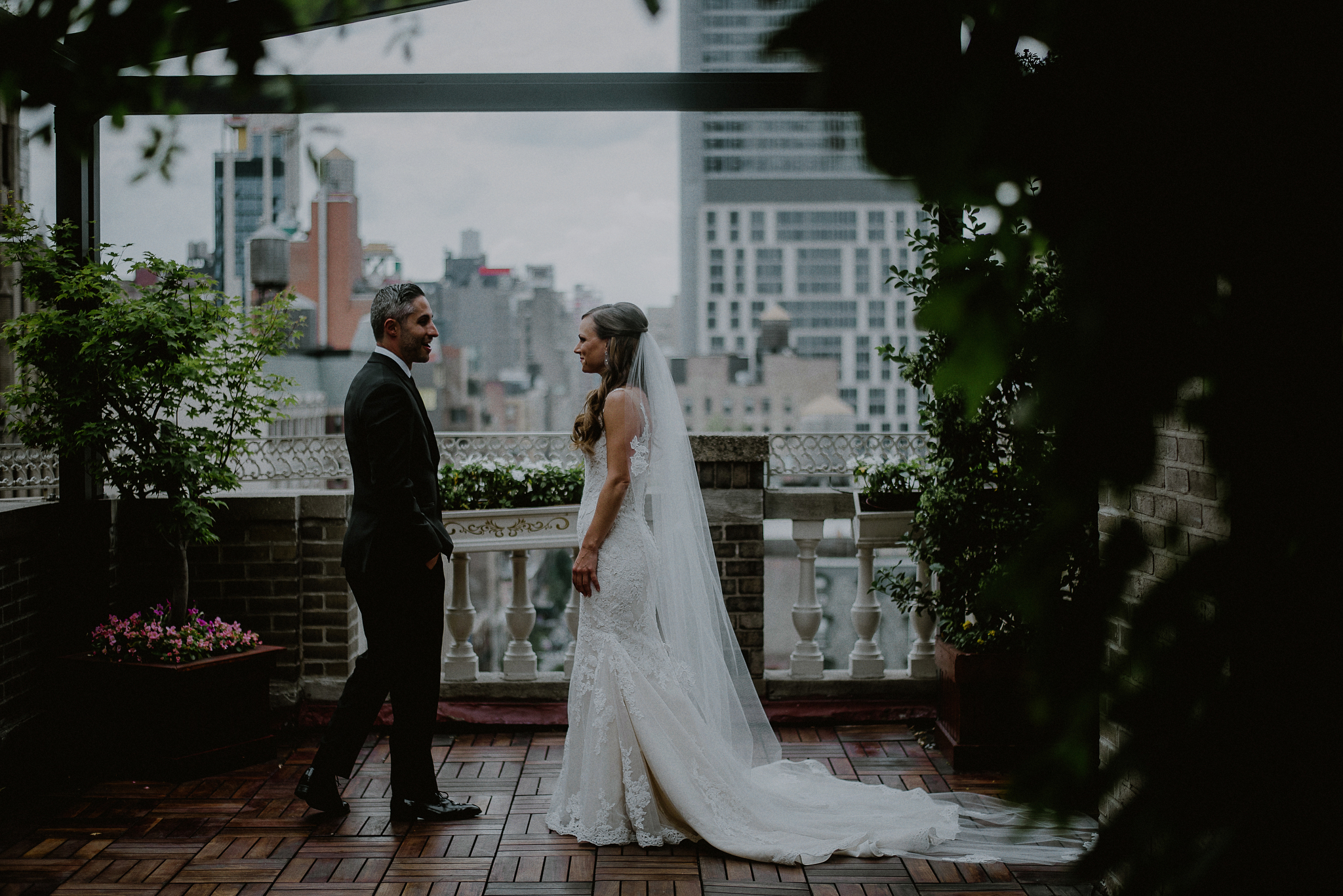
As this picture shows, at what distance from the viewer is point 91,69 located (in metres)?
1.03

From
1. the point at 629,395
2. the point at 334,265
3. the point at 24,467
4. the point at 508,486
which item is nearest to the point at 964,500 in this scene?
the point at 629,395

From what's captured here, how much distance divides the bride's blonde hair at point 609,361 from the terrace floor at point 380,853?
1234mm

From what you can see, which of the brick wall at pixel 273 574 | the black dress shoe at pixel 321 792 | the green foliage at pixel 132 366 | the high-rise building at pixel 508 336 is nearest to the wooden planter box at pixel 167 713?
the brick wall at pixel 273 574

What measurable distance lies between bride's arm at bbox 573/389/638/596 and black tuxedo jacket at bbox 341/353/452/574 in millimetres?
455

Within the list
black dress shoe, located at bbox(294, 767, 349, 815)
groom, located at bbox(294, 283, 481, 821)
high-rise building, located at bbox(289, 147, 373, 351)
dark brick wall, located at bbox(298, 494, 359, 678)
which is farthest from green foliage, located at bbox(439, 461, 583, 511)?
high-rise building, located at bbox(289, 147, 373, 351)

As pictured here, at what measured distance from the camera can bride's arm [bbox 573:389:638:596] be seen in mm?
3279

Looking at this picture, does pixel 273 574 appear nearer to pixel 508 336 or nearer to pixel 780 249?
pixel 508 336

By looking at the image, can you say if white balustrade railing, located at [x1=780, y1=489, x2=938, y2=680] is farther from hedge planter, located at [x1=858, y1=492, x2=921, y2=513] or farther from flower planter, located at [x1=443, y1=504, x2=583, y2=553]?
flower planter, located at [x1=443, y1=504, x2=583, y2=553]

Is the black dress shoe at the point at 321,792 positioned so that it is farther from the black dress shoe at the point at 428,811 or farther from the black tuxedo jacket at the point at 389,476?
the black tuxedo jacket at the point at 389,476

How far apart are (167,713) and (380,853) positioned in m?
1.13

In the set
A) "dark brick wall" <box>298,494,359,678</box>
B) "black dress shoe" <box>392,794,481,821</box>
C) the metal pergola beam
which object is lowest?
"black dress shoe" <box>392,794,481,821</box>

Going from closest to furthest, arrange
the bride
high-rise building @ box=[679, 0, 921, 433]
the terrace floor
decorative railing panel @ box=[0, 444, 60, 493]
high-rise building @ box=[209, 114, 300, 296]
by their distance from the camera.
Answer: the terrace floor
the bride
decorative railing panel @ box=[0, 444, 60, 493]
high-rise building @ box=[209, 114, 300, 296]
high-rise building @ box=[679, 0, 921, 433]

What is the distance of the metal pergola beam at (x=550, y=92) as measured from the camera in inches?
145

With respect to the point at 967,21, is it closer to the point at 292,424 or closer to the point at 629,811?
the point at 629,811
